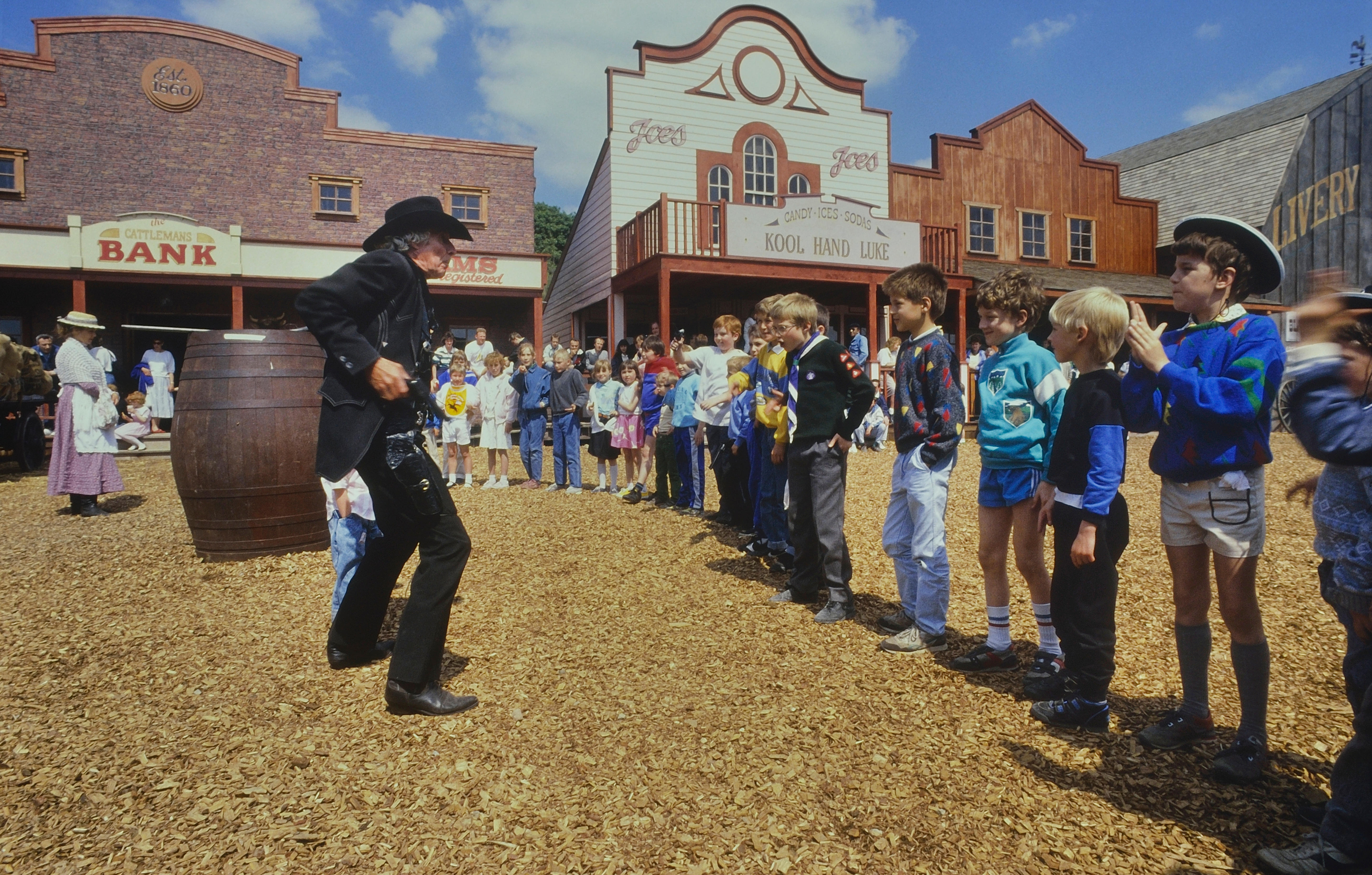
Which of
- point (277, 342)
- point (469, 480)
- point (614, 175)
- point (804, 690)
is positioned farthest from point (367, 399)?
point (614, 175)

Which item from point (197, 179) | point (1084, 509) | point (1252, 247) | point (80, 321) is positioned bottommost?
point (1084, 509)

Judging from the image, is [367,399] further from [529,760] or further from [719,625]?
[719,625]

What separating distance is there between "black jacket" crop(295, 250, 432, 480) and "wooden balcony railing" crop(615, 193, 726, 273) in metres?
11.7

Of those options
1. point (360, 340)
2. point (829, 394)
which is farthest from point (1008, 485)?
point (360, 340)

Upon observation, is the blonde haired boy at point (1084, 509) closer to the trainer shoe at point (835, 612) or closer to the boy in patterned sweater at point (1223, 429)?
the boy in patterned sweater at point (1223, 429)

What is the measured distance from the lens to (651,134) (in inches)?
669

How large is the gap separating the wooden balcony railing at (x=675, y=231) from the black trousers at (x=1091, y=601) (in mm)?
12196

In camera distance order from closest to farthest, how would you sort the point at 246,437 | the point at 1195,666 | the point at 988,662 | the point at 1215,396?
the point at 1215,396
the point at 1195,666
the point at 988,662
the point at 246,437

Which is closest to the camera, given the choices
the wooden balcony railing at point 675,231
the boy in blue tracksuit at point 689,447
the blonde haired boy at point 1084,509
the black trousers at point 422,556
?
the blonde haired boy at point 1084,509

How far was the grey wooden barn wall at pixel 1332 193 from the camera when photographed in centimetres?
1981

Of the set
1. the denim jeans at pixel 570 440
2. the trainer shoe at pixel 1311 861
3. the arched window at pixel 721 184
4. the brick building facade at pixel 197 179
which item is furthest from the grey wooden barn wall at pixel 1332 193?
the trainer shoe at pixel 1311 861

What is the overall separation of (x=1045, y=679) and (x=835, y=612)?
128 cm

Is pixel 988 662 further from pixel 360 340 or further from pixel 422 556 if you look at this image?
pixel 360 340

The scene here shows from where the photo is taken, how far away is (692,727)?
3135 millimetres
